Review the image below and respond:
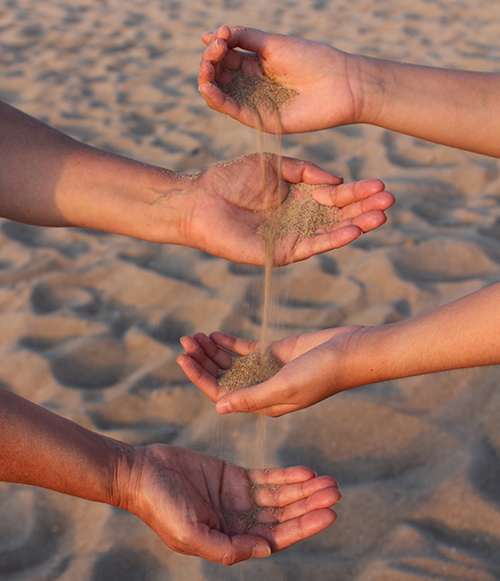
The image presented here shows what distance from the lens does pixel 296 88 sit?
1942 mm

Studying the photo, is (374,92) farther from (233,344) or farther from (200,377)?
(200,377)

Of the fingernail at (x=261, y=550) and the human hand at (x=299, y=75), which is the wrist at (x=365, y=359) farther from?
the human hand at (x=299, y=75)

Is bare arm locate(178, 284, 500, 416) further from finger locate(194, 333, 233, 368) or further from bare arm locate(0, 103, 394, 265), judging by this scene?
bare arm locate(0, 103, 394, 265)

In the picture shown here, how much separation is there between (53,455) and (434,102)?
1.48 metres

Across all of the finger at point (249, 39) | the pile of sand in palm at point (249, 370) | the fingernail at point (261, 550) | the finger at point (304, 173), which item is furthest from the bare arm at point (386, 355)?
the finger at point (249, 39)

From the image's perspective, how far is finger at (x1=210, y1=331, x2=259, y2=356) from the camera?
5.92 feet

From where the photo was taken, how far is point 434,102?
189 cm

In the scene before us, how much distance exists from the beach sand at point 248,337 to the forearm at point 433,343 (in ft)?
1.46

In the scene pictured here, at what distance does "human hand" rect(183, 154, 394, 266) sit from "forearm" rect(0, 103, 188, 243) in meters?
0.07

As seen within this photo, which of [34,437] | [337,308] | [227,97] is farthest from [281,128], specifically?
[34,437]

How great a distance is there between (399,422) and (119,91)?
3.06 meters

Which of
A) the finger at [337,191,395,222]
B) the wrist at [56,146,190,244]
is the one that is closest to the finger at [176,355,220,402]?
the wrist at [56,146,190,244]

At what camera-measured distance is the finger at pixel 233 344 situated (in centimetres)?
181

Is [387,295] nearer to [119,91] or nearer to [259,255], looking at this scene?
[259,255]
